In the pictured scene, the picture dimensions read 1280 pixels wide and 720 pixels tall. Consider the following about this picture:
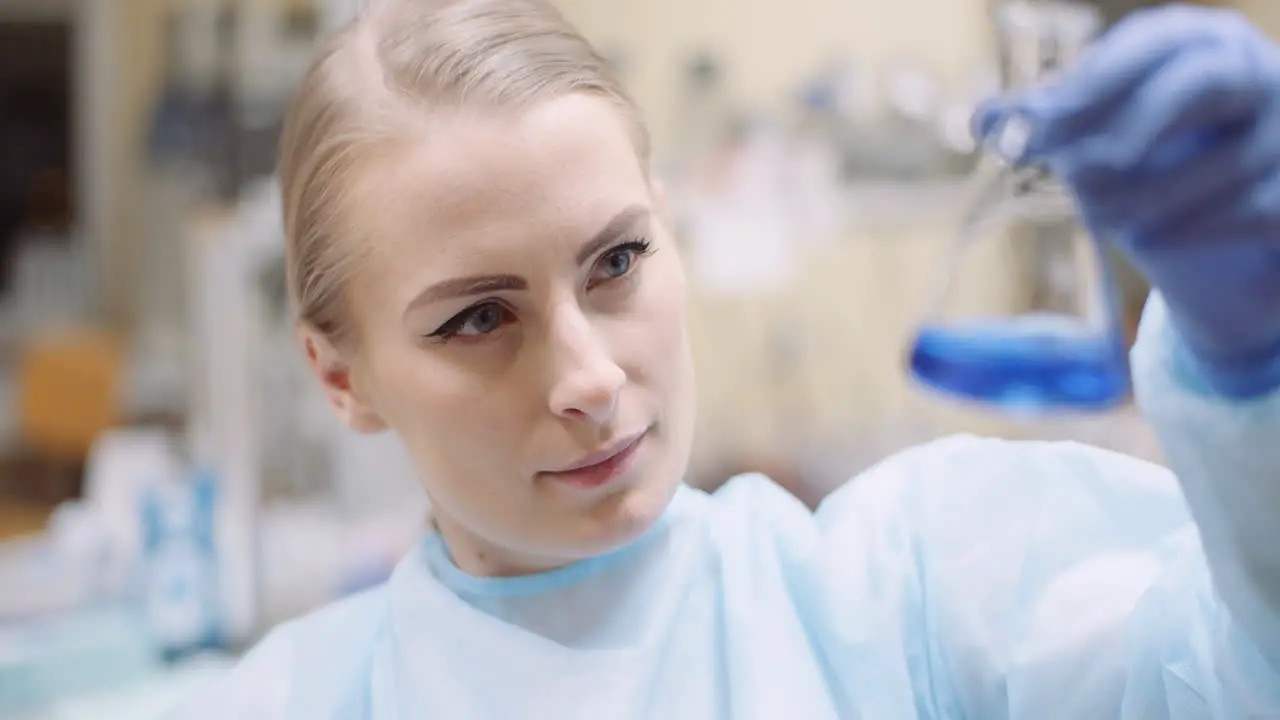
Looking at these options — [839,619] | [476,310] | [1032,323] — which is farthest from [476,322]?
[1032,323]

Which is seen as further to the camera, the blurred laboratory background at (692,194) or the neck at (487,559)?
the blurred laboratory background at (692,194)

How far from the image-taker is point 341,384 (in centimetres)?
66

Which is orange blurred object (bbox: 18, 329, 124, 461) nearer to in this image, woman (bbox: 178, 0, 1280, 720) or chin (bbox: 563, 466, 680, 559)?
woman (bbox: 178, 0, 1280, 720)

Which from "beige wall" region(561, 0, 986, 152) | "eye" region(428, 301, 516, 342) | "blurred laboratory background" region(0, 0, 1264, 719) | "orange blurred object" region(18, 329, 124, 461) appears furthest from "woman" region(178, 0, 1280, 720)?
"beige wall" region(561, 0, 986, 152)

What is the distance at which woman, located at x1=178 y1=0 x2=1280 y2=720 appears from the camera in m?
0.54

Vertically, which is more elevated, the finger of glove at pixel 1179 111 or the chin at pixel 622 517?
the finger of glove at pixel 1179 111

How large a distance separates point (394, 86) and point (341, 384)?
18 centimetres

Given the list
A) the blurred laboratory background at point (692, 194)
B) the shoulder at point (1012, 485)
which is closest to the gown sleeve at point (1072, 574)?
the shoulder at point (1012, 485)

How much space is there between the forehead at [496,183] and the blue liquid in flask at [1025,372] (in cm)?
29

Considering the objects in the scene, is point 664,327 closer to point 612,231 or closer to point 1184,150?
point 612,231

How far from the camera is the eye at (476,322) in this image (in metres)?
0.56

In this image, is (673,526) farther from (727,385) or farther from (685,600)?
(727,385)

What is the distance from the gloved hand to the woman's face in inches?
9.3

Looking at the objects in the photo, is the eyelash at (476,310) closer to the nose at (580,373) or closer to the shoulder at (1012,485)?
the nose at (580,373)
